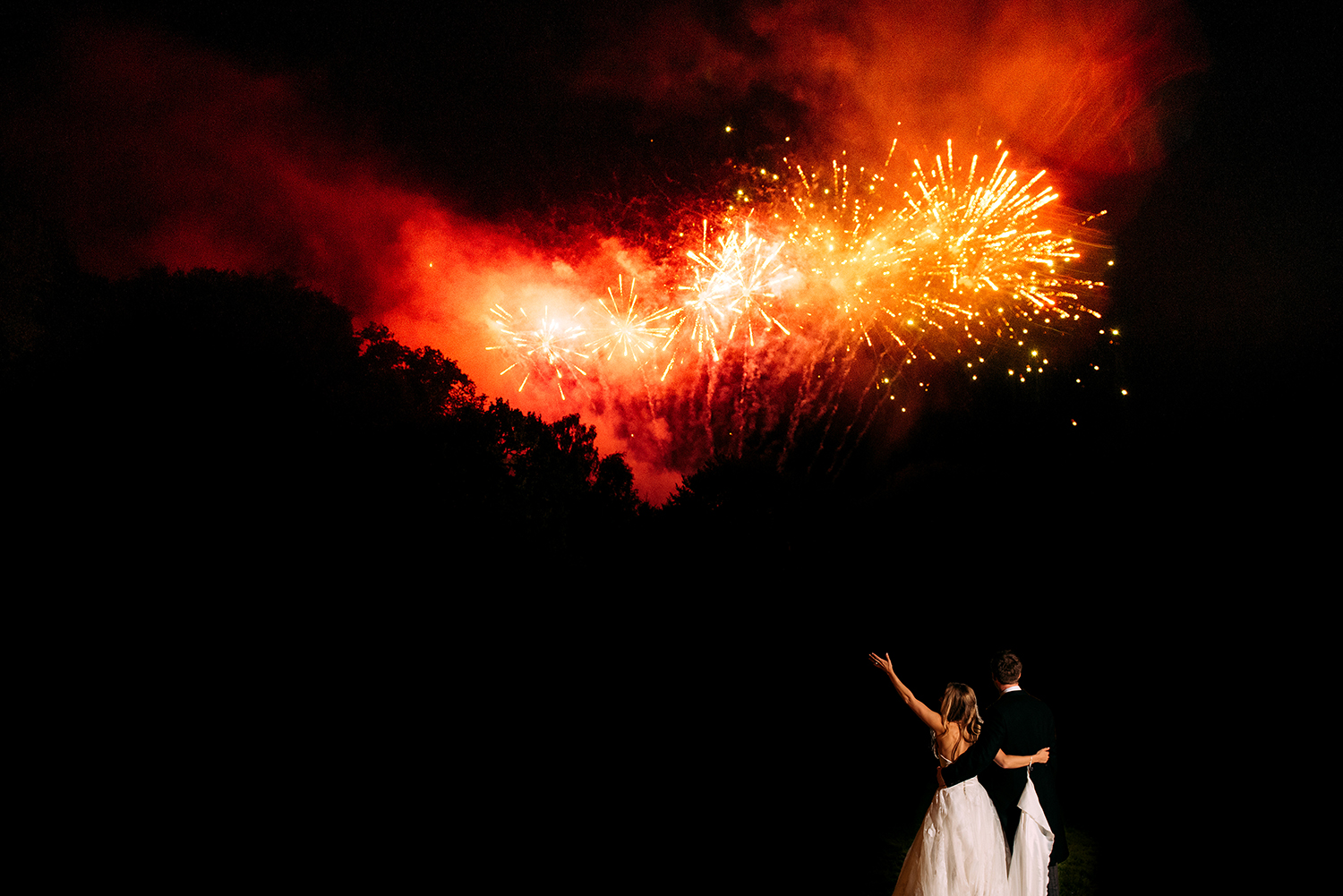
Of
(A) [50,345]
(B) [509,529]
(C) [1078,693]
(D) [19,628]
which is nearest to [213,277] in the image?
(A) [50,345]

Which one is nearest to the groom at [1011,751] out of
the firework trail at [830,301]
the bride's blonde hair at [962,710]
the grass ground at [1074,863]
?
the bride's blonde hair at [962,710]

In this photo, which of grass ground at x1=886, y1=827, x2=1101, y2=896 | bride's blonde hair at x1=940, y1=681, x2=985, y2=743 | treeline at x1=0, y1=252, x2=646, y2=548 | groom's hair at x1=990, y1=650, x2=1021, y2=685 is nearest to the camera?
groom's hair at x1=990, y1=650, x2=1021, y2=685

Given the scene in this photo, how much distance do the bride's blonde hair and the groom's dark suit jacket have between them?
0.29 meters

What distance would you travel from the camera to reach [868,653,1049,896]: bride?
5.35 m

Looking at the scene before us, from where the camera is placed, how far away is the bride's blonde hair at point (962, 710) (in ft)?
18.0

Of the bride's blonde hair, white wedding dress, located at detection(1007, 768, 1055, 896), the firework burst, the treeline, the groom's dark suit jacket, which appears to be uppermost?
the firework burst

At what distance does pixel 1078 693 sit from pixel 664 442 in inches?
583

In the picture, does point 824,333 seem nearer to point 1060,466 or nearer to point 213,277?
point 1060,466

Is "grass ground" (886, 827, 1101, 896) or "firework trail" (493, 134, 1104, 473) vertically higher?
"firework trail" (493, 134, 1104, 473)

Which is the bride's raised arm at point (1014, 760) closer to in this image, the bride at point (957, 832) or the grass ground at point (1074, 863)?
the bride at point (957, 832)

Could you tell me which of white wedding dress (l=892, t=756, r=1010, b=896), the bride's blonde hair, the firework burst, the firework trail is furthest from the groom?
the firework burst

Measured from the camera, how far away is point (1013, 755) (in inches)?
197

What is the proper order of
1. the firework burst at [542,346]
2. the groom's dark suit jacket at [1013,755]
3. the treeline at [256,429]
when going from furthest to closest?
the firework burst at [542,346]
the treeline at [256,429]
the groom's dark suit jacket at [1013,755]

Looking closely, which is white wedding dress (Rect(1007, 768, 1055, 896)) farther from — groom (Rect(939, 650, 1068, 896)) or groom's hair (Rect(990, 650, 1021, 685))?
groom's hair (Rect(990, 650, 1021, 685))
